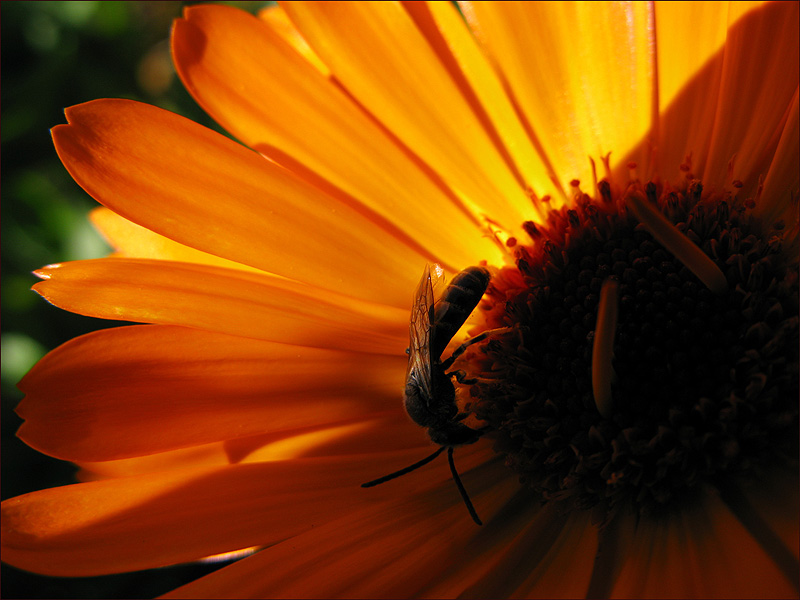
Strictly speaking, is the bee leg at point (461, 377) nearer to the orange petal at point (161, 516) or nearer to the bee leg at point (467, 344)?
the bee leg at point (467, 344)

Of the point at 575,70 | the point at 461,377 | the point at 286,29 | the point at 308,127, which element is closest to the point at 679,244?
the point at 461,377

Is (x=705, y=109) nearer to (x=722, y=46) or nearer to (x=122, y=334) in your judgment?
(x=722, y=46)

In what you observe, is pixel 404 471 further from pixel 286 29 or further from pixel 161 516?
→ pixel 286 29

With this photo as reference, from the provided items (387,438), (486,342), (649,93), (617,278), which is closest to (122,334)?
(387,438)

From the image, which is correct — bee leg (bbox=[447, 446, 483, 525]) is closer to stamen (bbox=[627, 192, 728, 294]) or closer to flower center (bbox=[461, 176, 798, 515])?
flower center (bbox=[461, 176, 798, 515])

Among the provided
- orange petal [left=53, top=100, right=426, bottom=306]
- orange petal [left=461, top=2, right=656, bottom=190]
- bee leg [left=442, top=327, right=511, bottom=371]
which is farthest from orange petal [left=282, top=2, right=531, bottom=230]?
bee leg [left=442, top=327, right=511, bottom=371]

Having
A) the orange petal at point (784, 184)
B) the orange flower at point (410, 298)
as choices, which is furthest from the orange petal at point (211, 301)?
the orange petal at point (784, 184)

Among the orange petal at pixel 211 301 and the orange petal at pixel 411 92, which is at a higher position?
the orange petal at pixel 411 92
